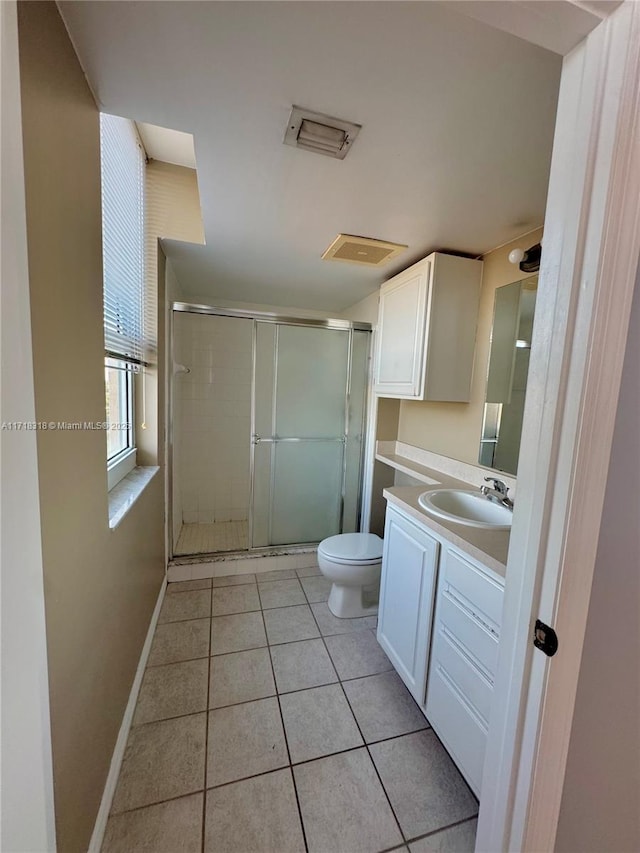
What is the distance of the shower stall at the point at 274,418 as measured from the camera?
264 centimetres

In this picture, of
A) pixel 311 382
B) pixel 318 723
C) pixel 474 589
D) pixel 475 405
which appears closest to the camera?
pixel 474 589

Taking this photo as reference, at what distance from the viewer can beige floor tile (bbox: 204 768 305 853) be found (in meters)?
1.05

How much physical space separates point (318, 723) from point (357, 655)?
434 millimetres

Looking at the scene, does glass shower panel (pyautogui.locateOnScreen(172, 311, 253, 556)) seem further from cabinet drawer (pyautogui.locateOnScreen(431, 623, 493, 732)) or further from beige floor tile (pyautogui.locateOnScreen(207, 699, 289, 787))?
cabinet drawer (pyautogui.locateOnScreen(431, 623, 493, 732))

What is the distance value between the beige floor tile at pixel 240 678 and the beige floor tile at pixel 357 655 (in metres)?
0.36

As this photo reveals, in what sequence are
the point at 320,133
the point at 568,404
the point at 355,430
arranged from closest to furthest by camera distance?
1. the point at 568,404
2. the point at 320,133
3. the point at 355,430

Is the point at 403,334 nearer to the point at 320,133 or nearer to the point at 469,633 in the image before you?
the point at 320,133

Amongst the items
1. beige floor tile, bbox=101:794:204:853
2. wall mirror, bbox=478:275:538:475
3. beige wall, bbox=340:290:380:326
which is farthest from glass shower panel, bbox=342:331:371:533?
beige floor tile, bbox=101:794:204:853

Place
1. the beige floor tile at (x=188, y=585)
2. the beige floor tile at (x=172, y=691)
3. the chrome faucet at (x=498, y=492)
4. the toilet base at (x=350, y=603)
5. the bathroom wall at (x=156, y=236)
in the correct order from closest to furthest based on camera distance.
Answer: the beige floor tile at (x=172, y=691) < the chrome faucet at (x=498, y=492) < the bathroom wall at (x=156, y=236) < the toilet base at (x=350, y=603) < the beige floor tile at (x=188, y=585)

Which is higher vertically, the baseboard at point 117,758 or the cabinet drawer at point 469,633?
the cabinet drawer at point 469,633

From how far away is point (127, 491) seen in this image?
1.50 meters

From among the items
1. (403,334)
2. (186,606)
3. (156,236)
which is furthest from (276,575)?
(156,236)

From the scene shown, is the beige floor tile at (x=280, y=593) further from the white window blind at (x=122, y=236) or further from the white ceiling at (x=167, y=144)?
the white ceiling at (x=167, y=144)

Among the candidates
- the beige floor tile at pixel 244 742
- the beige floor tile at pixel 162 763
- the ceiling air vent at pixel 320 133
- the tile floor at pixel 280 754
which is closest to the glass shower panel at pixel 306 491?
the tile floor at pixel 280 754
